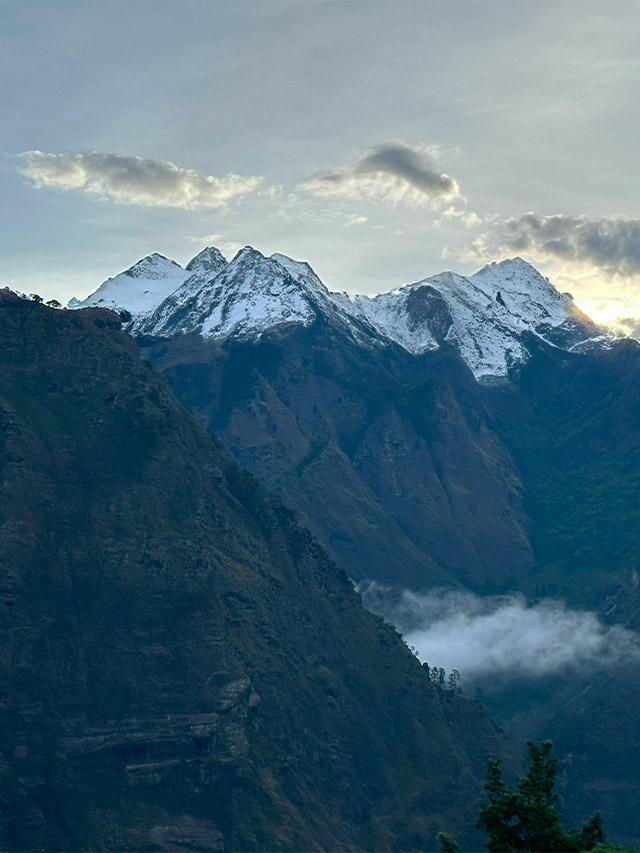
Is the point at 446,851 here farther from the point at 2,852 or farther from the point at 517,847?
the point at 2,852

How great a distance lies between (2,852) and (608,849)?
139856 millimetres

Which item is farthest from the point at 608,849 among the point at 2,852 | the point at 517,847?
the point at 2,852

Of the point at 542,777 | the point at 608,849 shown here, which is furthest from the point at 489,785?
the point at 608,849

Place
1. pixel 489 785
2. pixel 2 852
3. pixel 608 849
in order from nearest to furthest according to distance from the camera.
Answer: pixel 608 849 < pixel 489 785 < pixel 2 852

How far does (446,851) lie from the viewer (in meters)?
87.7

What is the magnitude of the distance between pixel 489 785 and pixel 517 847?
201 inches

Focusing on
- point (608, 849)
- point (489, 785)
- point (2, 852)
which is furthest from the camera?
point (2, 852)

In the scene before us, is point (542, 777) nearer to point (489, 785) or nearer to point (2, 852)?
point (489, 785)

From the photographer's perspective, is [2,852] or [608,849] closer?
[608,849]

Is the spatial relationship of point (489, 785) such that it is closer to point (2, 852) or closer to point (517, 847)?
point (517, 847)

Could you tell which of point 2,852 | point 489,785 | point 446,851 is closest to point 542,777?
point 489,785

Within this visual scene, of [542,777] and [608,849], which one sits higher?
[542,777]

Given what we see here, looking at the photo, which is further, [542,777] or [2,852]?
[2,852]

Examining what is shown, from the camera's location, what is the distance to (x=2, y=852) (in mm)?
198500
